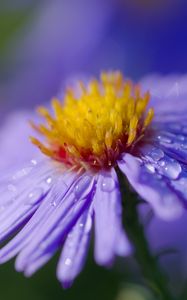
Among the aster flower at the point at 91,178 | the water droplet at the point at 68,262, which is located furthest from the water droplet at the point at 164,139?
the water droplet at the point at 68,262

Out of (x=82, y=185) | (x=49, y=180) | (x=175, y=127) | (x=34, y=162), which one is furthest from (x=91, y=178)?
(x=175, y=127)

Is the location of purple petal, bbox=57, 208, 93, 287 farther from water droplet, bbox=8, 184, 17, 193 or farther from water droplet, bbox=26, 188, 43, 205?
water droplet, bbox=8, 184, 17, 193

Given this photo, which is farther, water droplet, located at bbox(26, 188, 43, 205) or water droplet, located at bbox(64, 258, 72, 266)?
water droplet, located at bbox(26, 188, 43, 205)

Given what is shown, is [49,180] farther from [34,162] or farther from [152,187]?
[152,187]

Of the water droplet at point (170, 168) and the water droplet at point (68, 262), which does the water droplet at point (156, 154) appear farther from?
the water droplet at point (68, 262)

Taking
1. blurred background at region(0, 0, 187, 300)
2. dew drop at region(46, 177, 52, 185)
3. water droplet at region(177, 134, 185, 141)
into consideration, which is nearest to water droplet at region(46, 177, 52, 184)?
dew drop at region(46, 177, 52, 185)
